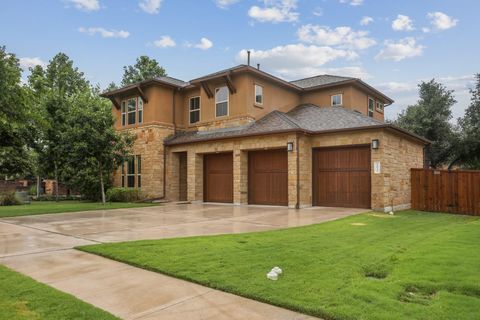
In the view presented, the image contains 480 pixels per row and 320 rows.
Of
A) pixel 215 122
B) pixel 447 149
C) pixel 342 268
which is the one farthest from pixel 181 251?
pixel 447 149

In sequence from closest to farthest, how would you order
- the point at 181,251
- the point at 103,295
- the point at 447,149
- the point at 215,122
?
1. the point at 103,295
2. the point at 181,251
3. the point at 215,122
4. the point at 447,149

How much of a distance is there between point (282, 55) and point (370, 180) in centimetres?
2328

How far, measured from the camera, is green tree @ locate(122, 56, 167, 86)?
1570 inches

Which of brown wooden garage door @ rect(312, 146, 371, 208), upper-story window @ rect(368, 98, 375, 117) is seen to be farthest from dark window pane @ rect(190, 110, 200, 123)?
upper-story window @ rect(368, 98, 375, 117)

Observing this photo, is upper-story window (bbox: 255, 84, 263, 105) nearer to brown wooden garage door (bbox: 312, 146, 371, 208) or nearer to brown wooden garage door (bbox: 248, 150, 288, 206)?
brown wooden garage door (bbox: 248, 150, 288, 206)

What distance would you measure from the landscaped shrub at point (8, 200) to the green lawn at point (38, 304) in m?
17.6

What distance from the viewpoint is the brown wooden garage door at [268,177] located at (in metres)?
15.9

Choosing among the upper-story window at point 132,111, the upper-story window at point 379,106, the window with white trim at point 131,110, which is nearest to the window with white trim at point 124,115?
the upper-story window at point 132,111

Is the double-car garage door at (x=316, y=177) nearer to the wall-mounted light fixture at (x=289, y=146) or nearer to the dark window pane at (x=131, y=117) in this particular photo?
the wall-mounted light fixture at (x=289, y=146)

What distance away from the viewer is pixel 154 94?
66.2 feet

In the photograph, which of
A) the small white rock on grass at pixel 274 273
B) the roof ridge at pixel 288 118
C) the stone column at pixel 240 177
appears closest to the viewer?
the small white rock on grass at pixel 274 273

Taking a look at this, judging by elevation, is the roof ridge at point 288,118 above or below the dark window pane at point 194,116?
below

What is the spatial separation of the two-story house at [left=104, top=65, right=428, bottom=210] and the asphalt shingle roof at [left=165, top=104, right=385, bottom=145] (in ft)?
0.21

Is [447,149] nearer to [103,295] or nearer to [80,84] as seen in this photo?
[103,295]
